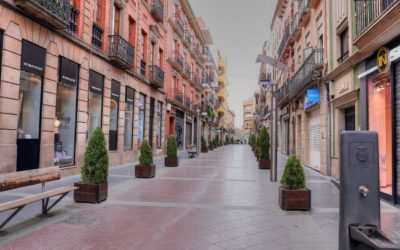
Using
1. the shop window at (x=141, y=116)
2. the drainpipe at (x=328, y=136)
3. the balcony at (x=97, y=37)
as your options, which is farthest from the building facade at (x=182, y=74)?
the drainpipe at (x=328, y=136)

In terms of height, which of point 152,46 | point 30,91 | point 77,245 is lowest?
point 77,245

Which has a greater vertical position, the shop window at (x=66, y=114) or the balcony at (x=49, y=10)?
the balcony at (x=49, y=10)

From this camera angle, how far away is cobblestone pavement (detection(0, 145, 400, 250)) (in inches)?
192

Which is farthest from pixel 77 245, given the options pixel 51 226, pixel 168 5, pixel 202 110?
pixel 202 110

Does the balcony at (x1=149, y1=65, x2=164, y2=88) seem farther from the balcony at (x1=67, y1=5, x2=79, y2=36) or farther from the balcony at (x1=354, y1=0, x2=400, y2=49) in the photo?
the balcony at (x1=354, y1=0, x2=400, y2=49)

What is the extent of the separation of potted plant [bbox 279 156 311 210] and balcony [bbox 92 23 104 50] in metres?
10.5

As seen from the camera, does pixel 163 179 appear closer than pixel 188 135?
Yes

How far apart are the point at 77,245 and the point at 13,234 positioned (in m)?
1.17

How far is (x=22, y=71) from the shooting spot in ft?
32.9

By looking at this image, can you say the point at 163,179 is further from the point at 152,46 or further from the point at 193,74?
the point at 193,74

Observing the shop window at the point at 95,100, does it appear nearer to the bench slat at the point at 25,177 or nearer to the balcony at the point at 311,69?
the bench slat at the point at 25,177

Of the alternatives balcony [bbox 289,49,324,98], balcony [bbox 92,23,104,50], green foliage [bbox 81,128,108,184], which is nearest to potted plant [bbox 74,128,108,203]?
green foliage [bbox 81,128,108,184]

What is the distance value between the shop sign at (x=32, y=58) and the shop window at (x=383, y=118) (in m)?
9.94

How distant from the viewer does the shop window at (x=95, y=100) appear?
566 inches
